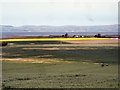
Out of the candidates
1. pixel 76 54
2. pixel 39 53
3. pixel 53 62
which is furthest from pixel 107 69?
pixel 39 53

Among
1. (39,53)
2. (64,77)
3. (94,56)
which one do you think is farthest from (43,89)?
(39,53)

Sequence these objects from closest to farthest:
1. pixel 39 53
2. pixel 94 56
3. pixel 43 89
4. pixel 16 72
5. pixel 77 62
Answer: pixel 43 89
pixel 16 72
pixel 77 62
pixel 94 56
pixel 39 53

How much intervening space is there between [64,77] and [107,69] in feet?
9.24

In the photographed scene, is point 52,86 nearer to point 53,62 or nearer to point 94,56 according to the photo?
point 53,62

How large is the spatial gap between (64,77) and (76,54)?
7795 mm

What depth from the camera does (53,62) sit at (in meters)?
16.4

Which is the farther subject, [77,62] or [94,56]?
[94,56]

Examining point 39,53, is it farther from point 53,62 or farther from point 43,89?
point 43,89

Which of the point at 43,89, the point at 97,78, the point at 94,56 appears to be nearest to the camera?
the point at 43,89

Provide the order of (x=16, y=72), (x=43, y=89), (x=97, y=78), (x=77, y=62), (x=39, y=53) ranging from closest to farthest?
1. (x=43, y=89)
2. (x=97, y=78)
3. (x=16, y=72)
4. (x=77, y=62)
5. (x=39, y=53)

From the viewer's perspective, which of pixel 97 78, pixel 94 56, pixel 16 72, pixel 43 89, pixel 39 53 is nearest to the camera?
pixel 43 89

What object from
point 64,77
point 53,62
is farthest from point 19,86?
point 53,62

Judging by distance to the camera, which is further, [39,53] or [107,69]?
[39,53]

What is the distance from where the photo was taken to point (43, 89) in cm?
987
